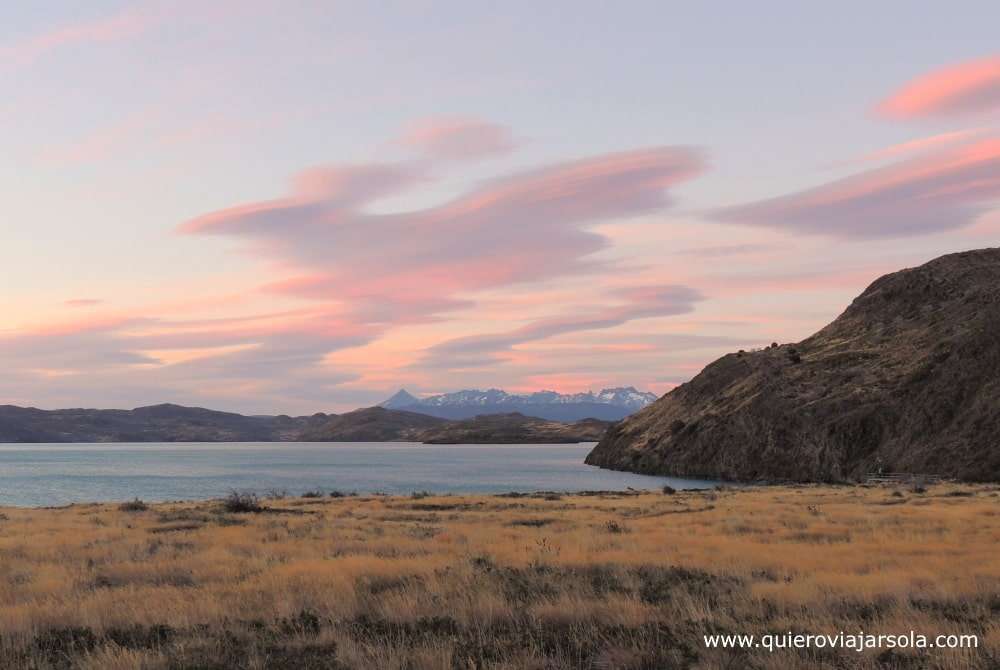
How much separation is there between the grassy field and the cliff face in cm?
6901

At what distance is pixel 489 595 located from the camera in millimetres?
13258

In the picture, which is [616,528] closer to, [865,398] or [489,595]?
[489,595]

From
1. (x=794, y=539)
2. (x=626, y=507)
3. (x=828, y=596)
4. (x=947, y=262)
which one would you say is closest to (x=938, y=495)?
(x=626, y=507)

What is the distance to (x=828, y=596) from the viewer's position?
13.3 metres

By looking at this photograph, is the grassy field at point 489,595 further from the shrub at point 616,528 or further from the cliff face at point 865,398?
the cliff face at point 865,398

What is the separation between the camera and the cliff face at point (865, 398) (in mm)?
88625

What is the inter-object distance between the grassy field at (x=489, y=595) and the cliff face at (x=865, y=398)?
6901cm

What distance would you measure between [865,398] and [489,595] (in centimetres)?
9966

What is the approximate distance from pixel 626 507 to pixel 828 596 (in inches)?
1086

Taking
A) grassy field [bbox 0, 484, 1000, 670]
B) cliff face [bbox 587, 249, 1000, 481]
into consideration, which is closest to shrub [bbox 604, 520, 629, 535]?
grassy field [bbox 0, 484, 1000, 670]

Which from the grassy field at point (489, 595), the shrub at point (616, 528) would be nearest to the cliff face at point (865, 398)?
the shrub at point (616, 528)

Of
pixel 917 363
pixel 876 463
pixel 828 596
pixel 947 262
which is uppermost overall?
pixel 947 262

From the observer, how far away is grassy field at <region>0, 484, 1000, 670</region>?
9.91 meters

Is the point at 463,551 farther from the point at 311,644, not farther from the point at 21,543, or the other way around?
the point at 21,543
